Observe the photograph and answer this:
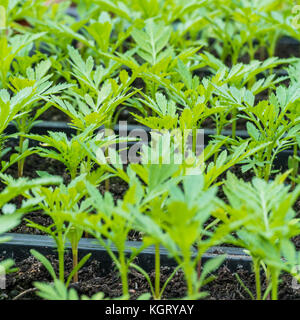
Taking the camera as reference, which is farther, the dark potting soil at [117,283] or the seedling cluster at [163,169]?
the dark potting soil at [117,283]

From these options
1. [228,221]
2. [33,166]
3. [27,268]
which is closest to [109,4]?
[33,166]

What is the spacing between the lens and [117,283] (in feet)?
4.06

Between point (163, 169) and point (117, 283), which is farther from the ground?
point (163, 169)

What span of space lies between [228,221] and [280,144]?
1.42 ft

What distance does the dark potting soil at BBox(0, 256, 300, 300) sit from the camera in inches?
46.8

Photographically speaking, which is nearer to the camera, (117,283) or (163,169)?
(163,169)

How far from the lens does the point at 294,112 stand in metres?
1.42

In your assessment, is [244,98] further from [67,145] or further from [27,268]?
[27,268]

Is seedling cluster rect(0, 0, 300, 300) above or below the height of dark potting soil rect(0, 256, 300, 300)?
above

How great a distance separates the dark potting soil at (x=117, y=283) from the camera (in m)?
1.19

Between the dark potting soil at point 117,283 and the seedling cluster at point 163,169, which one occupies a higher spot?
the seedling cluster at point 163,169

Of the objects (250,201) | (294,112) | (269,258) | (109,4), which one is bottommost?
(269,258)
